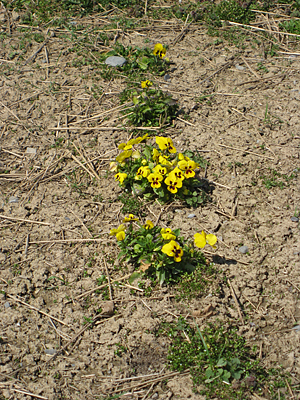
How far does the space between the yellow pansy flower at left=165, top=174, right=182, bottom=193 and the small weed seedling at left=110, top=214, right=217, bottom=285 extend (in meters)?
0.36

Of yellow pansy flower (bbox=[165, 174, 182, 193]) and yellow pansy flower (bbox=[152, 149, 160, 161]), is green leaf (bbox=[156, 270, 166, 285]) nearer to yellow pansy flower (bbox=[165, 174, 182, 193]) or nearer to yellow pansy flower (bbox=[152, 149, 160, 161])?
yellow pansy flower (bbox=[165, 174, 182, 193])

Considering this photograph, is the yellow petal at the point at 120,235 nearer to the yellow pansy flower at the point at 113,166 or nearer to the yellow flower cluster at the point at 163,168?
the yellow flower cluster at the point at 163,168

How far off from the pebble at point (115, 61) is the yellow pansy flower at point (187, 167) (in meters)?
2.13

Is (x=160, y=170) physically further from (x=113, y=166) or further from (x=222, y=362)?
(x=222, y=362)

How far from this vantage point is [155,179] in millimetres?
3236

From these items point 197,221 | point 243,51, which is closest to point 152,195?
point 197,221

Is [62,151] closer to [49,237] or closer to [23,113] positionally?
[23,113]

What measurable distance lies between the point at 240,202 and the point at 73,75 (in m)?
2.69

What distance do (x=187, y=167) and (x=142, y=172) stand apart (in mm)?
377

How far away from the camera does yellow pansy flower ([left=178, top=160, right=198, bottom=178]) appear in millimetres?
3256

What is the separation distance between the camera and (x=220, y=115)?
165 inches

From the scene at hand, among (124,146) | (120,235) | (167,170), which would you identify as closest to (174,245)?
(120,235)

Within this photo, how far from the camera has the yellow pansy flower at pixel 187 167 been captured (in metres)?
3.26

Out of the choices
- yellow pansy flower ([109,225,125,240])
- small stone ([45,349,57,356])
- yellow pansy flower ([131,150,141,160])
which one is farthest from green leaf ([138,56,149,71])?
small stone ([45,349,57,356])
